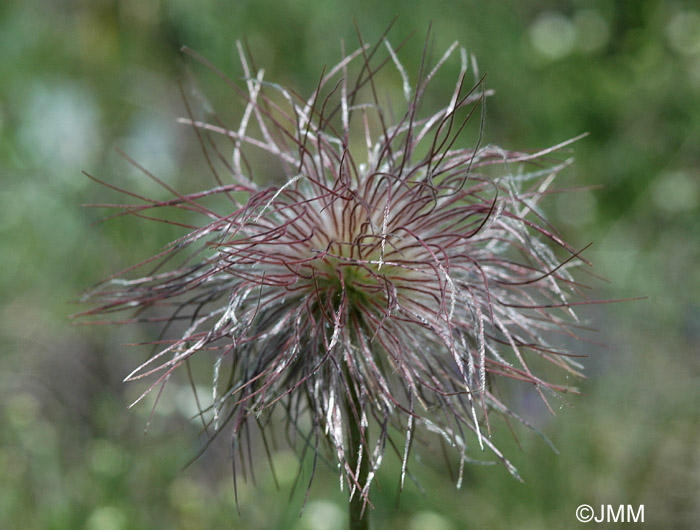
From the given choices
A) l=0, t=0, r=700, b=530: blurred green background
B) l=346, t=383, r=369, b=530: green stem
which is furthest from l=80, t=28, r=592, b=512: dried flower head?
l=0, t=0, r=700, b=530: blurred green background

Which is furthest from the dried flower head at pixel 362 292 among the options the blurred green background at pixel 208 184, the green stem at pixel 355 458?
the blurred green background at pixel 208 184

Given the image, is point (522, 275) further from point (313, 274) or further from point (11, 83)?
point (11, 83)

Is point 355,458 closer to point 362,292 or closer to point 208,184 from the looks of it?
point 362,292

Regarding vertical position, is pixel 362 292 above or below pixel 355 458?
above

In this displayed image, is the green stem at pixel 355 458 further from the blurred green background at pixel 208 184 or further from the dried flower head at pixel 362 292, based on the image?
the blurred green background at pixel 208 184

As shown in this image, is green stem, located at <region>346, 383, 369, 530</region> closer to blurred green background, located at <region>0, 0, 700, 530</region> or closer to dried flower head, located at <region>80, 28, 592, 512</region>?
dried flower head, located at <region>80, 28, 592, 512</region>

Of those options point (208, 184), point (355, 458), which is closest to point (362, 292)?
point (355, 458)

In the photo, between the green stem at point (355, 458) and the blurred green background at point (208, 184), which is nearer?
the green stem at point (355, 458)

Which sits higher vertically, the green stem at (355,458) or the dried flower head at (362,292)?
the dried flower head at (362,292)
